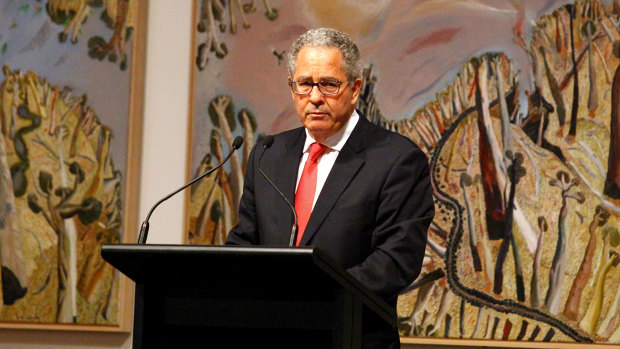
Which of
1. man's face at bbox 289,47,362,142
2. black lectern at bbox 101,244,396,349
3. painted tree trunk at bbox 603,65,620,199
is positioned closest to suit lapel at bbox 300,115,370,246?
man's face at bbox 289,47,362,142

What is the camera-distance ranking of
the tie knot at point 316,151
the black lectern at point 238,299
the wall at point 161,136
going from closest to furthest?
the black lectern at point 238,299 → the tie knot at point 316,151 → the wall at point 161,136

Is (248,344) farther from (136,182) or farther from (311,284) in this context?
(136,182)

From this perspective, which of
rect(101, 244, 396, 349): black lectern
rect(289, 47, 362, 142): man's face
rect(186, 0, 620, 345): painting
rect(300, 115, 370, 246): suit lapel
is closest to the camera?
rect(101, 244, 396, 349): black lectern

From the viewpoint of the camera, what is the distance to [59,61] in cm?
484

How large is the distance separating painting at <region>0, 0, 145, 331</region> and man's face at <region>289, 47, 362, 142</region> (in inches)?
81.1

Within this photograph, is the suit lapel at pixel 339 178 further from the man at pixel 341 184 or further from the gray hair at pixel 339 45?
the gray hair at pixel 339 45

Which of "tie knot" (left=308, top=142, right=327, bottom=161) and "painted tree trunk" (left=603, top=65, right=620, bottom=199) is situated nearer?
"tie knot" (left=308, top=142, right=327, bottom=161)

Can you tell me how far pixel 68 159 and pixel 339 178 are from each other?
2.42 m

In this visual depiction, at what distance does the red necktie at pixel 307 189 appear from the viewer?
2842 mm

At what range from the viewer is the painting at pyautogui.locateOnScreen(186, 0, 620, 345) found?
4.14 meters

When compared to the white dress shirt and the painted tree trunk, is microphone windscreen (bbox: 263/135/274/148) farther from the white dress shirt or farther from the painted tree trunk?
the painted tree trunk

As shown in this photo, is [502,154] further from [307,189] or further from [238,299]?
[238,299]

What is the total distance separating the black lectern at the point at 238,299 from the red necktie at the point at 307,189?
54cm

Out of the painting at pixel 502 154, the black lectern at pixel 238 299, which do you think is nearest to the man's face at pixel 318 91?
the black lectern at pixel 238 299
